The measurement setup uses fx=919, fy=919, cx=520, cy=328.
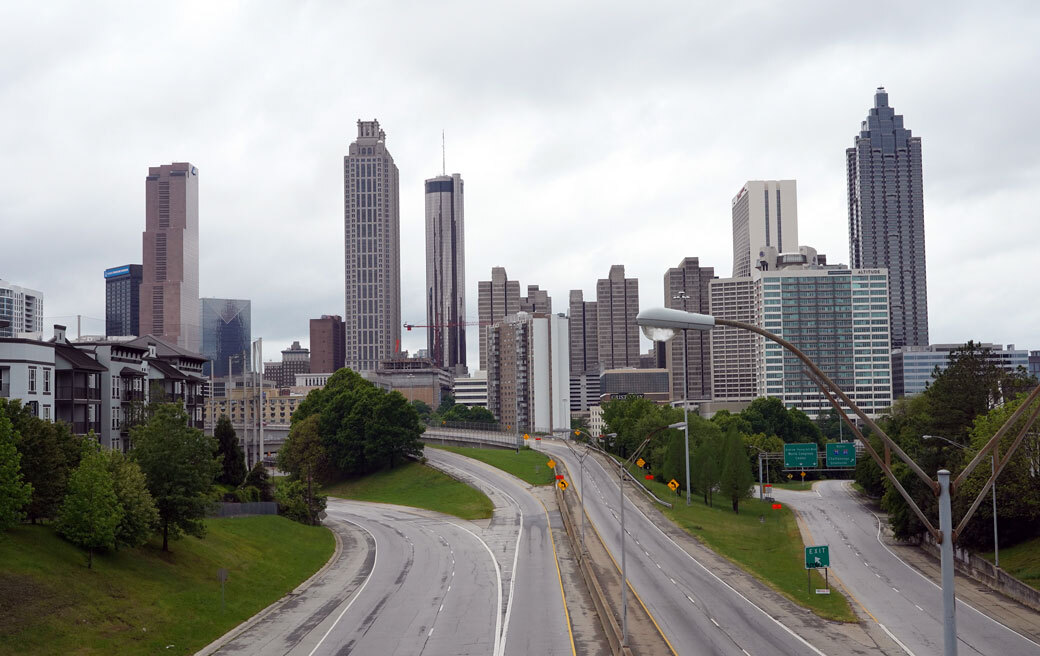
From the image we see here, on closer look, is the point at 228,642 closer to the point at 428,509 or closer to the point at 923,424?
the point at 428,509

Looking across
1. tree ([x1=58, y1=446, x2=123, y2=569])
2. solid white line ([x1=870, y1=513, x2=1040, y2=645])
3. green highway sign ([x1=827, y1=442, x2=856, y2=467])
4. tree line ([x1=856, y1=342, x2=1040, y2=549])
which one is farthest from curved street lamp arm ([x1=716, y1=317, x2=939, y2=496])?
green highway sign ([x1=827, y1=442, x2=856, y2=467])

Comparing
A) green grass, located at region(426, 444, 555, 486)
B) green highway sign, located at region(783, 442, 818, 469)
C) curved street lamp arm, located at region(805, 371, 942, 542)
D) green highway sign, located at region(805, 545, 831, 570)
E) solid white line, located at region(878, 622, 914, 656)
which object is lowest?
solid white line, located at region(878, 622, 914, 656)

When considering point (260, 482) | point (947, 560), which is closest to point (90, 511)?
point (947, 560)

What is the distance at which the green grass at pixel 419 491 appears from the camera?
10200 cm

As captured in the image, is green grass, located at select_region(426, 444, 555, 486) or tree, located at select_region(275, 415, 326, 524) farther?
tree, located at select_region(275, 415, 326, 524)

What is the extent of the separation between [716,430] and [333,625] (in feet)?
271

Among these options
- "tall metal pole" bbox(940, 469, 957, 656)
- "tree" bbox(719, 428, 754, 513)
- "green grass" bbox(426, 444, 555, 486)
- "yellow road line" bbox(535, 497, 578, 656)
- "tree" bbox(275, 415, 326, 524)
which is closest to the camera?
"tall metal pole" bbox(940, 469, 957, 656)

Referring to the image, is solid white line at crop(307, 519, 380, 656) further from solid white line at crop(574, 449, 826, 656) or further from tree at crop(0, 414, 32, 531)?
solid white line at crop(574, 449, 826, 656)

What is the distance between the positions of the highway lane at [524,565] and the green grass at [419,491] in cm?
194

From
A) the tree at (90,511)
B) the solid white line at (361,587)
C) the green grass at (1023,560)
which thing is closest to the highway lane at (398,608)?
the solid white line at (361,587)

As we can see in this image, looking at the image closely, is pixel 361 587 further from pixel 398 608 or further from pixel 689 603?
pixel 689 603

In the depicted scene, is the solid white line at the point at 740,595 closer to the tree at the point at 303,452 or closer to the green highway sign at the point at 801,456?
the green highway sign at the point at 801,456

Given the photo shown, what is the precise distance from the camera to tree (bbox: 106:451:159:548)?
48.2 meters

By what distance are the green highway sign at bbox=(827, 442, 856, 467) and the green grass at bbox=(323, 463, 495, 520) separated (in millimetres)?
34523
